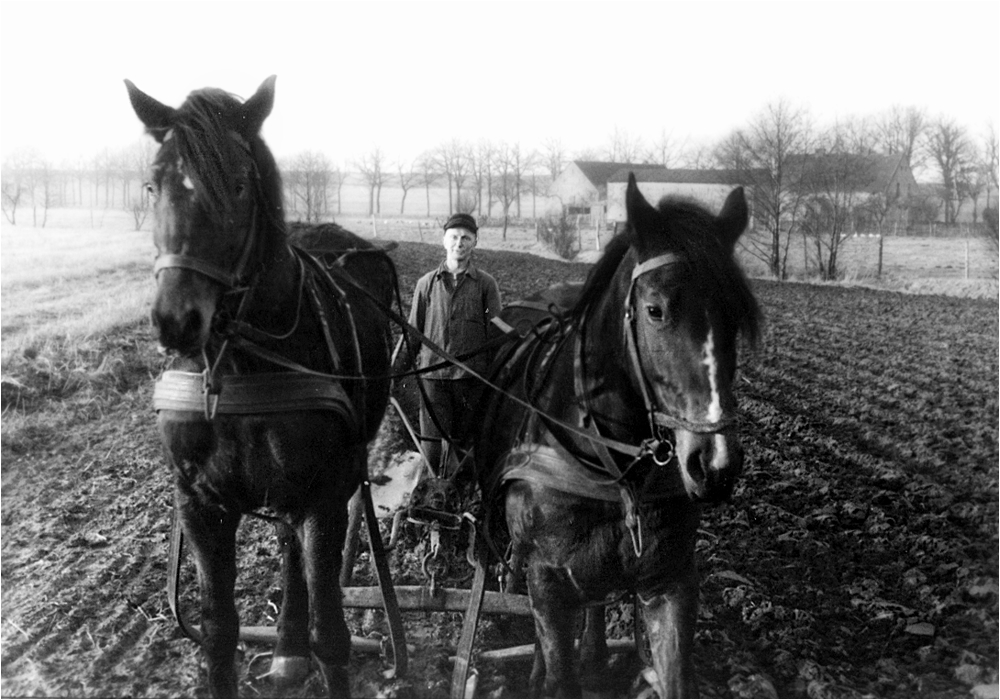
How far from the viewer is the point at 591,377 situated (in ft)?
8.32

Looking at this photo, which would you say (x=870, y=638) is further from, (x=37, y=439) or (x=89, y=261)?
(x=89, y=261)

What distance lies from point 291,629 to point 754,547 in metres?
2.95

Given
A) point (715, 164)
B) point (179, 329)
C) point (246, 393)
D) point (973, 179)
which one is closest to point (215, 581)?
point (246, 393)

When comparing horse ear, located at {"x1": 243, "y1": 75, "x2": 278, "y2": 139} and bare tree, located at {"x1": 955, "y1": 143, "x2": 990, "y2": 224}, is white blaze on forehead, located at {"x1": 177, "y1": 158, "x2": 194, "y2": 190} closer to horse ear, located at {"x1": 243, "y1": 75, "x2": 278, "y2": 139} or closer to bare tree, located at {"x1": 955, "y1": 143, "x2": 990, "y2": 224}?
horse ear, located at {"x1": 243, "y1": 75, "x2": 278, "y2": 139}

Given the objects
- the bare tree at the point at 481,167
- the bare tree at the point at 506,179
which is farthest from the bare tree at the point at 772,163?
the bare tree at the point at 481,167

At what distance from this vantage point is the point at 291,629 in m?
3.41

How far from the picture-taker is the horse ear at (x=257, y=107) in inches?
102

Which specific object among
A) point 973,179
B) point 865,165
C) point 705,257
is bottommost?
point 705,257

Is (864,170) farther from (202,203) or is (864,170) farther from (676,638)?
(202,203)

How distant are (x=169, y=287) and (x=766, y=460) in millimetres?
4988

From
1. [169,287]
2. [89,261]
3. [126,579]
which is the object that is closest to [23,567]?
[126,579]

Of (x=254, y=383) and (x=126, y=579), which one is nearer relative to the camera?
(x=254, y=383)

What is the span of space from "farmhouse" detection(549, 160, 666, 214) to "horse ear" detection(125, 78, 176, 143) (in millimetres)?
2456

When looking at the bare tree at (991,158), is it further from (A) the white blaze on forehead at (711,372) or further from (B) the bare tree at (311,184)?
(B) the bare tree at (311,184)
